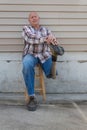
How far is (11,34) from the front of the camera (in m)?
6.45

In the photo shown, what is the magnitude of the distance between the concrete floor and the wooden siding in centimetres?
102

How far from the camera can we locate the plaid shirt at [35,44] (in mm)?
6055

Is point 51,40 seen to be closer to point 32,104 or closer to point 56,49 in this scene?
point 56,49

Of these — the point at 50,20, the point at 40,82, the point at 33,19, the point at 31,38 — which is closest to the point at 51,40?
the point at 31,38

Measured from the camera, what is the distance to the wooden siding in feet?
21.0

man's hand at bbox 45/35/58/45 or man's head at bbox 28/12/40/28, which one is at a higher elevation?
man's head at bbox 28/12/40/28

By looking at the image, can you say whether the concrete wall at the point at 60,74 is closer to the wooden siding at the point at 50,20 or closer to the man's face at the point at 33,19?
the wooden siding at the point at 50,20

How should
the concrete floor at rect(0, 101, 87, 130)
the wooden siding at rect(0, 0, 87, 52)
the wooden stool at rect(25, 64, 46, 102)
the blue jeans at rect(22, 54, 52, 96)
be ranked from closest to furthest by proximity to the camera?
the concrete floor at rect(0, 101, 87, 130) → the blue jeans at rect(22, 54, 52, 96) → the wooden stool at rect(25, 64, 46, 102) → the wooden siding at rect(0, 0, 87, 52)

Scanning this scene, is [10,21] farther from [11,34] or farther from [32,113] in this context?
[32,113]

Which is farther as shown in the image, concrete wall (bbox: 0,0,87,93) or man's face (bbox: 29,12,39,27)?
concrete wall (bbox: 0,0,87,93)

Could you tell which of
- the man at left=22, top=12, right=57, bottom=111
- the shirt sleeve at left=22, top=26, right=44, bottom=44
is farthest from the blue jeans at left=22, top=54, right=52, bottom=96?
the shirt sleeve at left=22, top=26, right=44, bottom=44

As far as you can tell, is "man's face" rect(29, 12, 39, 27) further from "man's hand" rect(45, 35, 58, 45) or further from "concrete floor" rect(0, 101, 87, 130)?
"concrete floor" rect(0, 101, 87, 130)

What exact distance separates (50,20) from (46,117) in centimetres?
172

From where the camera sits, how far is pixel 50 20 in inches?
255
